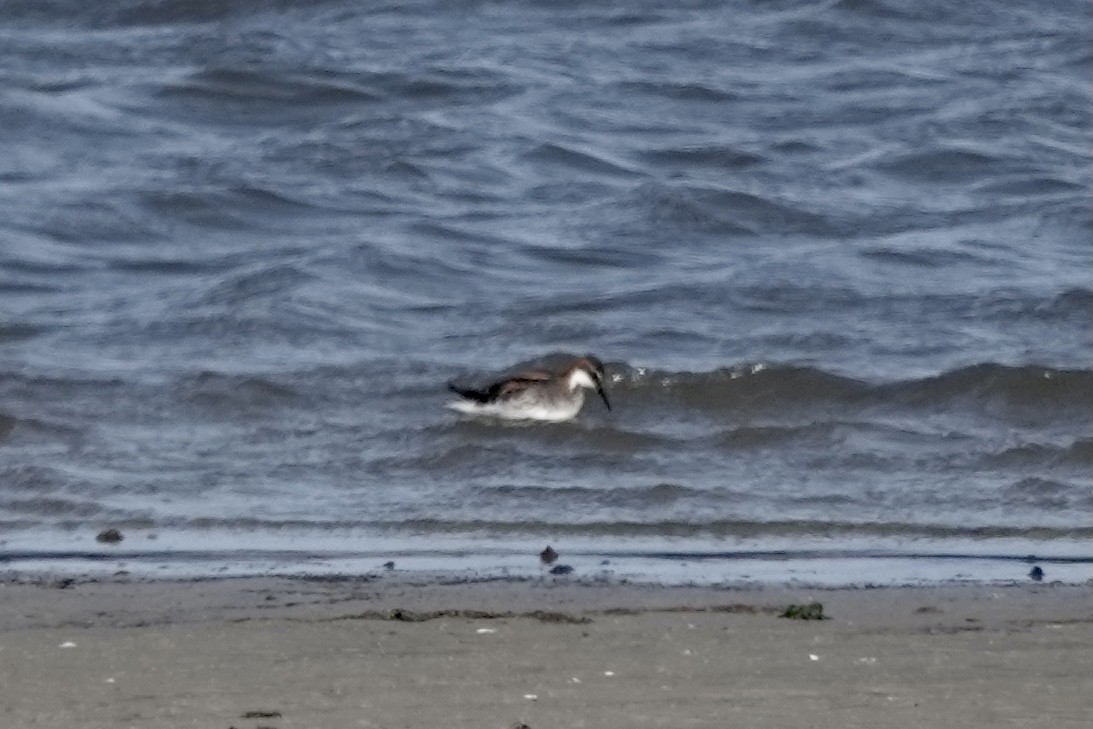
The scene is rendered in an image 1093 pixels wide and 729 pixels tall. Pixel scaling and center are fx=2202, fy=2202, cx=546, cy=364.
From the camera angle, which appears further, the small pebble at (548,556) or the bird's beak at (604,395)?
the bird's beak at (604,395)

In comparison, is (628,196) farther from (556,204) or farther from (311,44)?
(311,44)

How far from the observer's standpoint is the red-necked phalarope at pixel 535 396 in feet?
29.5

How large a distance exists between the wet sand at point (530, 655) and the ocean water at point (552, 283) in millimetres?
572

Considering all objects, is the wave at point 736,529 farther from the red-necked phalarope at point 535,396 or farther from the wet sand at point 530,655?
the red-necked phalarope at point 535,396

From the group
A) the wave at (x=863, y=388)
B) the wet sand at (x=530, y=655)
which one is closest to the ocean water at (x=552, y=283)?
the wave at (x=863, y=388)

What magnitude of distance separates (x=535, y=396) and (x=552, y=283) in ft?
8.33

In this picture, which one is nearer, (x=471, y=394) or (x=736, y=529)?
(x=736, y=529)

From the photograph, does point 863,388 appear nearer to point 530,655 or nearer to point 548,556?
point 548,556

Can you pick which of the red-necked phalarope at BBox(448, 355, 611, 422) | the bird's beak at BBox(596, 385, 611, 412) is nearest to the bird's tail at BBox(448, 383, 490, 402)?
the red-necked phalarope at BBox(448, 355, 611, 422)

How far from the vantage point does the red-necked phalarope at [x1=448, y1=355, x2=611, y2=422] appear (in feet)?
29.5

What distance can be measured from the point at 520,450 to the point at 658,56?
26.1 feet

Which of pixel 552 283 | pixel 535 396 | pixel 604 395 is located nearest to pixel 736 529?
pixel 535 396

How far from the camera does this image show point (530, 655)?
5172 mm

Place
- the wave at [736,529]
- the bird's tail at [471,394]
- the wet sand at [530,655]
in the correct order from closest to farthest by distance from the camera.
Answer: the wet sand at [530,655] → the wave at [736,529] → the bird's tail at [471,394]
